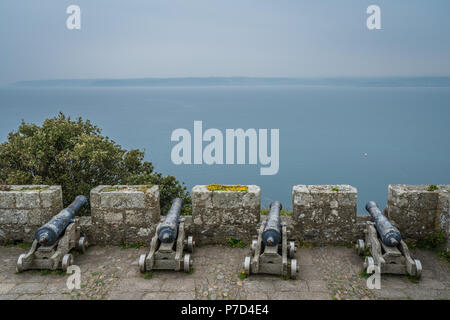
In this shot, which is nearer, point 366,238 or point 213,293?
point 213,293

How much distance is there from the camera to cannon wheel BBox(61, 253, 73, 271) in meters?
5.69

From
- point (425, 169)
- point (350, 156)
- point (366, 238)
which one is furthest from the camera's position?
point (350, 156)

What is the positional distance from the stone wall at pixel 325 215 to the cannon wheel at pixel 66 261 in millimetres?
3727

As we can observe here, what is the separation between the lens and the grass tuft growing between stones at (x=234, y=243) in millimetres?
6613

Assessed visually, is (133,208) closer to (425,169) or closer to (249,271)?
(249,271)

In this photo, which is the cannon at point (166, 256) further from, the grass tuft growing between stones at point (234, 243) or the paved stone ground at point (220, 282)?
the grass tuft growing between stones at point (234, 243)

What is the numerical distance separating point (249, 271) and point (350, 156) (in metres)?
153

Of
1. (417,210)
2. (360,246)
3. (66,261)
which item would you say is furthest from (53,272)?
→ (417,210)

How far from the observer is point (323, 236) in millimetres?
6586

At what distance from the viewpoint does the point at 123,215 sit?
6.64 meters

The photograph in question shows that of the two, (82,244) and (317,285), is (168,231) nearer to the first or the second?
(82,244)

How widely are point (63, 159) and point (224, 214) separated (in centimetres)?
592
